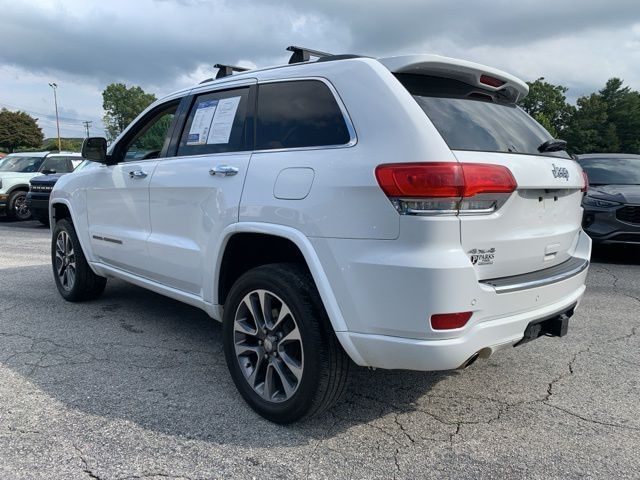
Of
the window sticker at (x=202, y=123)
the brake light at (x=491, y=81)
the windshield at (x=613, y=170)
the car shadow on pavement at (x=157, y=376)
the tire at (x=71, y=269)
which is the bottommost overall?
the car shadow on pavement at (x=157, y=376)

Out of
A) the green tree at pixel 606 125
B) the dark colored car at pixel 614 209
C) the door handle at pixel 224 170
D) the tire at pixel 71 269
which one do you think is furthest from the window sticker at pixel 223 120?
the green tree at pixel 606 125

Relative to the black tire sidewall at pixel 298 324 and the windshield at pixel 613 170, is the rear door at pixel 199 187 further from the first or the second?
the windshield at pixel 613 170

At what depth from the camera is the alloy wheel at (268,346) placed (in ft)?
9.29

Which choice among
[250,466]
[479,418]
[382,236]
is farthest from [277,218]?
[479,418]

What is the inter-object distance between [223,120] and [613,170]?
7.33m

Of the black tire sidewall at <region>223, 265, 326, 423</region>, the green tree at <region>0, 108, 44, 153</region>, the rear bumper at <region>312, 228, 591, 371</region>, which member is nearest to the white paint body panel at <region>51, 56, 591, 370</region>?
the rear bumper at <region>312, 228, 591, 371</region>

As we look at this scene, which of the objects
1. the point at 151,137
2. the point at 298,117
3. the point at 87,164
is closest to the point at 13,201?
the point at 87,164

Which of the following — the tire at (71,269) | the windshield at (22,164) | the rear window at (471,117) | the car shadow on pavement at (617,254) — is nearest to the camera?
the rear window at (471,117)

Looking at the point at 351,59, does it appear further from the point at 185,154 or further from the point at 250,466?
the point at 250,466

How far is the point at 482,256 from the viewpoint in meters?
2.43

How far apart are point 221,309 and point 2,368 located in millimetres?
1621

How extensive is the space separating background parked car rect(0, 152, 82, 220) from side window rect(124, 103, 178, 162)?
11.0 m

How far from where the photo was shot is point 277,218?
9.17 ft

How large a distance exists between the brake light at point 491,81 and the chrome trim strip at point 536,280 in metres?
1.10
